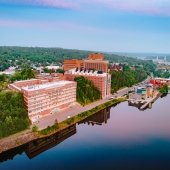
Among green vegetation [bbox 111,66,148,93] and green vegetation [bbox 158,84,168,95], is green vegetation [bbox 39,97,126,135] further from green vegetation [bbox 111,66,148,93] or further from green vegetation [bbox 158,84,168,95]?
green vegetation [bbox 158,84,168,95]

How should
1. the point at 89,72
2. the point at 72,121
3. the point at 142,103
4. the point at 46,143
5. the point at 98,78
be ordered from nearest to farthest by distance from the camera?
the point at 46,143 < the point at 72,121 < the point at 98,78 < the point at 142,103 < the point at 89,72

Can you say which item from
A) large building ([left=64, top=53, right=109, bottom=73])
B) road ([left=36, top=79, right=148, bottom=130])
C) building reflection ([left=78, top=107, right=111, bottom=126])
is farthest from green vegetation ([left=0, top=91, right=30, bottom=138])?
large building ([left=64, top=53, right=109, bottom=73])

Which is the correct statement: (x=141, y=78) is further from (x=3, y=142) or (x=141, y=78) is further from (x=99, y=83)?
(x=3, y=142)

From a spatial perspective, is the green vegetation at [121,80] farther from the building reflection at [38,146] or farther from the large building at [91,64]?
the building reflection at [38,146]

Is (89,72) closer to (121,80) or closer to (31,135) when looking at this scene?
(121,80)

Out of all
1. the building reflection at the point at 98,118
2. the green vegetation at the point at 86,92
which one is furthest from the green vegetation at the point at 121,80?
the building reflection at the point at 98,118

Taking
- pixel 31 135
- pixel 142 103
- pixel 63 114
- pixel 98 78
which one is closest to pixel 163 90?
pixel 142 103
